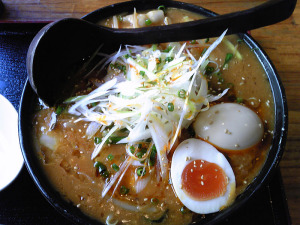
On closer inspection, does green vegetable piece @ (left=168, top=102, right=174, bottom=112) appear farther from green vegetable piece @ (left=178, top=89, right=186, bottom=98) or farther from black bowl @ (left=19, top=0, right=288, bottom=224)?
black bowl @ (left=19, top=0, right=288, bottom=224)

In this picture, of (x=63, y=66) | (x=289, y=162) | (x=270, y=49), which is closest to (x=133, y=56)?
(x=63, y=66)

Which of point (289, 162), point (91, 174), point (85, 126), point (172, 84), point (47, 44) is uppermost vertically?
point (47, 44)

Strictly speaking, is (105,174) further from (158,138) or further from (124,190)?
(158,138)

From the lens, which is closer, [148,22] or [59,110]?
[59,110]

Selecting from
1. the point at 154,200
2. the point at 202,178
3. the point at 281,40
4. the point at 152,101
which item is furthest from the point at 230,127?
the point at 281,40

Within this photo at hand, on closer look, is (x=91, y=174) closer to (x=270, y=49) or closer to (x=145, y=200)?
(x=145, y=200)
